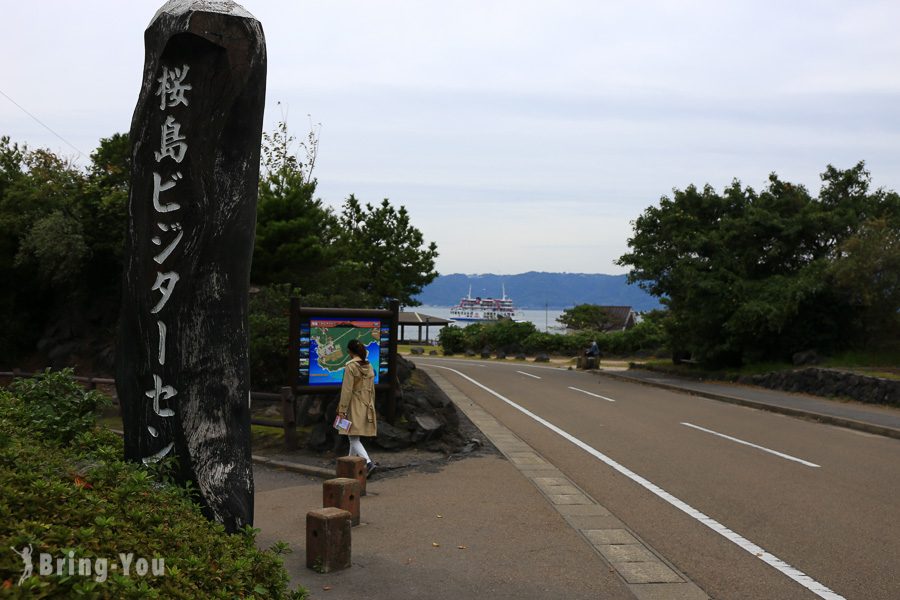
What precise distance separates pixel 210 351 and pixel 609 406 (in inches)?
587

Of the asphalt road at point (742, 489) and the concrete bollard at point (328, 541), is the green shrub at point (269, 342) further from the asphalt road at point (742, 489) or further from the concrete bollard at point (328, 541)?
the concrete bollard at point (328, 541)

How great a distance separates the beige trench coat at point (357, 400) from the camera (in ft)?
28.0

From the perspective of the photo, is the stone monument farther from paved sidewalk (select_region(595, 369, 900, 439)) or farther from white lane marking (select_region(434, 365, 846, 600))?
paved sidewalk (select_region(595, 369, 900, 439))

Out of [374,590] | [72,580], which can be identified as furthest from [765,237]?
[72,580]

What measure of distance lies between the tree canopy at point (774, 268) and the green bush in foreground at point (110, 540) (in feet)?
77.1

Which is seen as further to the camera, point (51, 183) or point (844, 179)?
point (844, 179)

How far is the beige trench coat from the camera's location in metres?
8.55

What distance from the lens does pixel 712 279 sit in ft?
86.9

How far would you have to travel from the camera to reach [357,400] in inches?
341

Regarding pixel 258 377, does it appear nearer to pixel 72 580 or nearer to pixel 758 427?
pixel 758 427

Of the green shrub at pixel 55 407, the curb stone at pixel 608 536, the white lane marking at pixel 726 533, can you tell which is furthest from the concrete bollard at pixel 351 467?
the white lane marking at pixel 726 533

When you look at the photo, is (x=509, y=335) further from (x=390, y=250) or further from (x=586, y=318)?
(x=586, y=318)

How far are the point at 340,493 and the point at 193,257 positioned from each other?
8.85 ft

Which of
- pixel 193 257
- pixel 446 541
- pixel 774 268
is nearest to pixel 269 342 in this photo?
pixel 446 541
